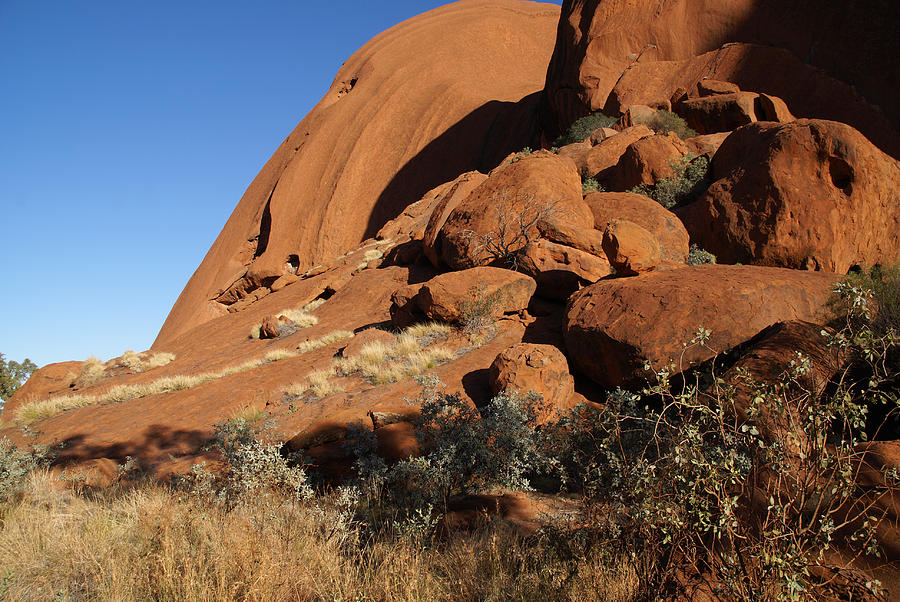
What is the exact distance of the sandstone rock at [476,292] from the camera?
29.7ft

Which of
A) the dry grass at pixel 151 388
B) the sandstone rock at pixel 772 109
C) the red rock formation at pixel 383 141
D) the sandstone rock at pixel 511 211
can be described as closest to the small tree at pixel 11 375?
the red rock formation at pixel 383 141

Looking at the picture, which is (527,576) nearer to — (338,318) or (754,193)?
(754,193)

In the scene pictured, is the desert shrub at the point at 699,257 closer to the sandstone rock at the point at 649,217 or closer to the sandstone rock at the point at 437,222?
the sandstone rock at the point at 649,217

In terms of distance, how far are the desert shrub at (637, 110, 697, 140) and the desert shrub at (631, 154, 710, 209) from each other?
3.64 metres

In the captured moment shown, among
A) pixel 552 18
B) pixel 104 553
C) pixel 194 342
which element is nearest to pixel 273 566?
pixel 104 553

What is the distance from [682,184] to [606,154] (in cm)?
299

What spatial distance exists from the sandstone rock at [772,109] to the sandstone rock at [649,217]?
664cm

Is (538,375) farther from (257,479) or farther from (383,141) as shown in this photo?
(383,141)

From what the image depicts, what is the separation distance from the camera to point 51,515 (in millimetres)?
4074

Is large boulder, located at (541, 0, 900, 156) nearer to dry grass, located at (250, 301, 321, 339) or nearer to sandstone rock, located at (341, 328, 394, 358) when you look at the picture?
dry grass, located at (250, 301, 321, 339)

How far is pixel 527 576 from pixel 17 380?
28132 millimetres

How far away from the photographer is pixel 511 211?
1100 centimetres

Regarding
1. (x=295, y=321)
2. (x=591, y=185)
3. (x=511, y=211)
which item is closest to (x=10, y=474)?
(x=295, y=321)

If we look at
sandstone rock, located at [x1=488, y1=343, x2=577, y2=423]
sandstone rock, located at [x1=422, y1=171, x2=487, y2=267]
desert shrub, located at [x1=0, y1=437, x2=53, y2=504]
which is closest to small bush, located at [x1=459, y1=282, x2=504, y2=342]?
sandstone rock, located at [x1=488, y1=343, x2=577, y2=423]
